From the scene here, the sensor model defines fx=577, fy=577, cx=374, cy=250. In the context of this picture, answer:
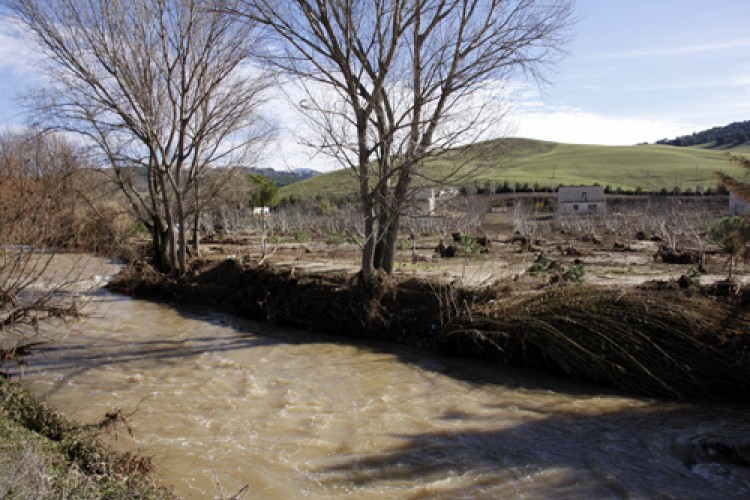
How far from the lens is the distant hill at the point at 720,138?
A: 130625 millimetres

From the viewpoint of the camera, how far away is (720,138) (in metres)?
141

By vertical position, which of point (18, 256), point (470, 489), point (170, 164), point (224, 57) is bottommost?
point (470, 489)

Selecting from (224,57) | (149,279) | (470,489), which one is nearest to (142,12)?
(224,57)

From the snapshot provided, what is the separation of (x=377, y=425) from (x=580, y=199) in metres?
58.4

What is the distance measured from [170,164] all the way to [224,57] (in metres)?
3.71

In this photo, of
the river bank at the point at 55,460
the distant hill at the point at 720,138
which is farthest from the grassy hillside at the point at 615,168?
the river bank at the point at 55,460

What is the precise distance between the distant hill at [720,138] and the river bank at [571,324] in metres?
137

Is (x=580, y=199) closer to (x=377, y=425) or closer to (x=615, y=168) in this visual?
(x=615, y=168)

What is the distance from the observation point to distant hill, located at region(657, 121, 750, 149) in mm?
130625

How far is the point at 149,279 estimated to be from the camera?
18.4m

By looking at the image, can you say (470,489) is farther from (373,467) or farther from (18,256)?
(18,256)

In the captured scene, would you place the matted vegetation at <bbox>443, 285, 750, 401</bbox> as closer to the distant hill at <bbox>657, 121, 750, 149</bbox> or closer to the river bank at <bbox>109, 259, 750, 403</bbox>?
the river bank at <bbox>109, 259, 750, 403</bbox>

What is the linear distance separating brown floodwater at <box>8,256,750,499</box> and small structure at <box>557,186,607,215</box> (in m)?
50.8

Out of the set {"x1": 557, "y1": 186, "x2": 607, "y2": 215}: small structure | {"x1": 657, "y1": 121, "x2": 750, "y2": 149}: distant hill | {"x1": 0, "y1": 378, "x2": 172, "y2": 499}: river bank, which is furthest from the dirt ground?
{"x1": 657, "y1": 121, "x2": 750, "y2": 149}: distant hill
